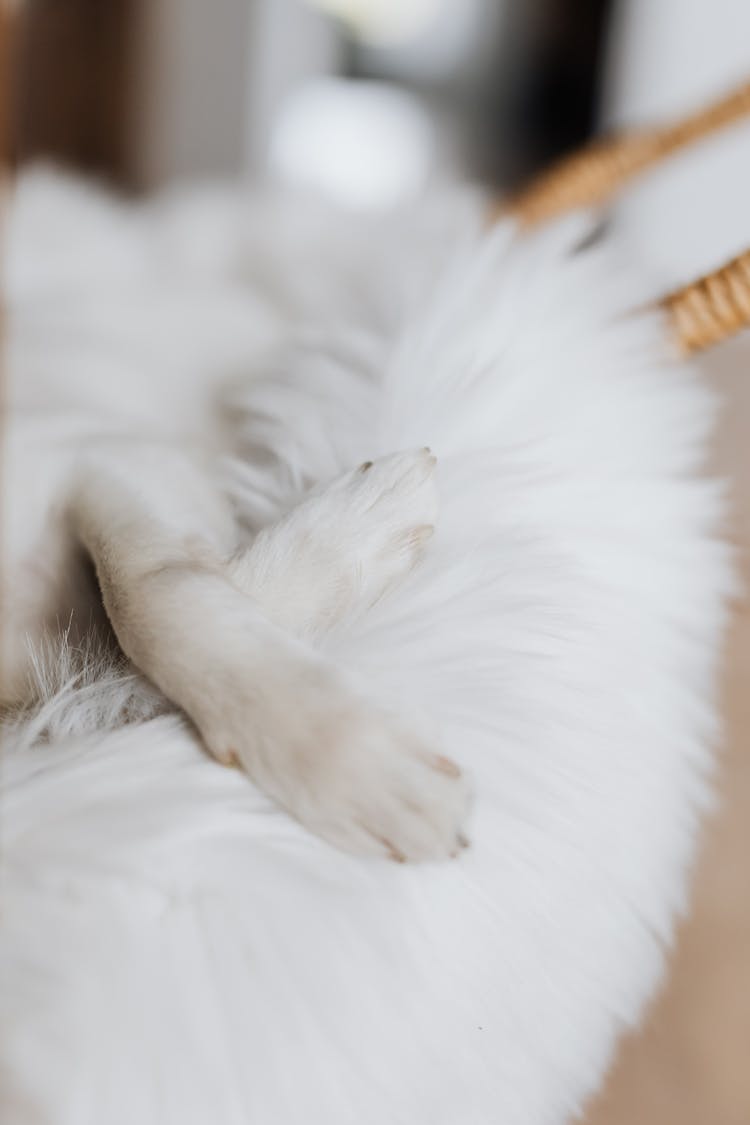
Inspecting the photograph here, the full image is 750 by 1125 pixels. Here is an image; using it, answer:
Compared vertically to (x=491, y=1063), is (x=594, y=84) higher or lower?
higher

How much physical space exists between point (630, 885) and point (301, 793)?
7.0 inches

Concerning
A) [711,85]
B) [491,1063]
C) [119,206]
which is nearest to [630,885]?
[491,1063]

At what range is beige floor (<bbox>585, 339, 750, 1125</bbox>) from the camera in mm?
630

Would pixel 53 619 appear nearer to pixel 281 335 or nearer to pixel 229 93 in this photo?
pixel 281 335

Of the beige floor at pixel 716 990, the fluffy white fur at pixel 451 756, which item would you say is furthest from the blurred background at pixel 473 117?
the fluffy white fur at pixel 451 756

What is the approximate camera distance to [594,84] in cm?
303

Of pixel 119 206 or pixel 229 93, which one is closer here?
pixel 119 206

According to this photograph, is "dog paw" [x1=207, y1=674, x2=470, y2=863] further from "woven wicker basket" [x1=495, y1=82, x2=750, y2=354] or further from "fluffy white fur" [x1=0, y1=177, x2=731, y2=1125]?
"woven wicker basket" [x1=495, y1=82, x2=750, y2=354]

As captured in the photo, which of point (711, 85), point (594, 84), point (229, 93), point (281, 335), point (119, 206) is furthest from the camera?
point (594, 84)

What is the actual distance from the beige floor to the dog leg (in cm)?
29

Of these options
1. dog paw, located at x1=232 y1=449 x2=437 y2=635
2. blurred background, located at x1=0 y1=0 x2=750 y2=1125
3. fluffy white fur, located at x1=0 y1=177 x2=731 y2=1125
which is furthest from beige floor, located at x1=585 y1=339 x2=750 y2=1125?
dog paw, located at x1=232 y1=449 x2=437 y2=635

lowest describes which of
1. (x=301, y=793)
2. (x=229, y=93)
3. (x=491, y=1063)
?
(x=491, y=1063)

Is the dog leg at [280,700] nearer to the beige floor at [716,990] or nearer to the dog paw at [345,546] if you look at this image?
the dog paw at [345,546]

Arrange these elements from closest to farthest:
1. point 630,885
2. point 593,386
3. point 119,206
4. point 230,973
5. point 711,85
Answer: point 230,973
point 630,885
point 593,386
point 119,206
point 711,85
